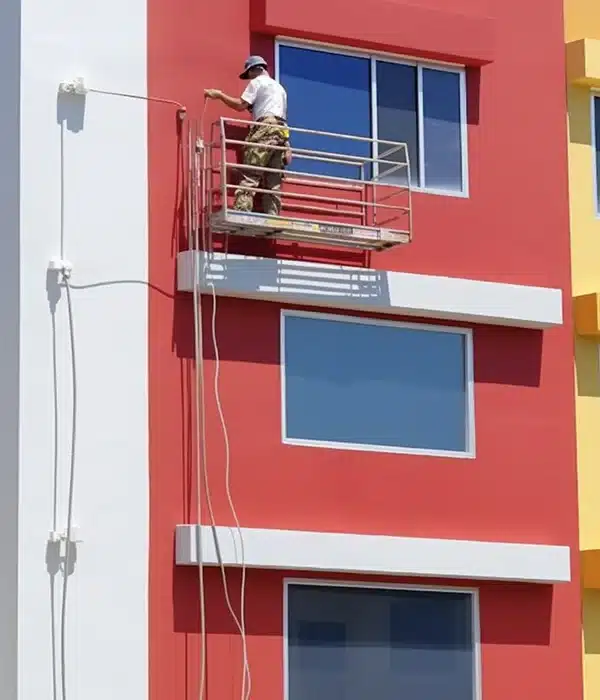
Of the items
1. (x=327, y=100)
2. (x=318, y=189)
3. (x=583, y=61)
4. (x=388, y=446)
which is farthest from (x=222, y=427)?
(x=583, y=61)

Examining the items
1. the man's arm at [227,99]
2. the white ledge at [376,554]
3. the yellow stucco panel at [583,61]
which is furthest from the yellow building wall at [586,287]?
the man's arm at [227,99]

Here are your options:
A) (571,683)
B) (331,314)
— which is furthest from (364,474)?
(571,683)

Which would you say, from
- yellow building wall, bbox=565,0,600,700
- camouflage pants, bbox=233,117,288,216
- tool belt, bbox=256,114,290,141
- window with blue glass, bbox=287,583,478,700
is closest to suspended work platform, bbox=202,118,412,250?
camouflage pants, bbox=233,117,288,216

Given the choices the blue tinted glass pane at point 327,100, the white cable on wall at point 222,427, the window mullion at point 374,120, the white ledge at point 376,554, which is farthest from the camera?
the window mullion at point 374,120

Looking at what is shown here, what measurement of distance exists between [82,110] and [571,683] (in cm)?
728

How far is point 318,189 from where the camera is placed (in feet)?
65.8

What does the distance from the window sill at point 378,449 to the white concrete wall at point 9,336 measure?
269 centimetres

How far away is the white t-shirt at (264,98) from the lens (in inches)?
759

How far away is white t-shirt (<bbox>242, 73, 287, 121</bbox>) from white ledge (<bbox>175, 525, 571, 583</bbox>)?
385cm

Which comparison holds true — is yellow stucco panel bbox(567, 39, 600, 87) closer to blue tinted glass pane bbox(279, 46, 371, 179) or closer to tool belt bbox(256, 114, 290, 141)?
blue tinted glass pane bbox(279, 46, 371, 179)

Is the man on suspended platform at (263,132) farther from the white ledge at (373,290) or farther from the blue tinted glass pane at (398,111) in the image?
the blue tinted glass pane at (398,111)

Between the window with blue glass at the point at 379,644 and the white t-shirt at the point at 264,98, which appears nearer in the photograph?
the window with blue glass at the point at 379,644

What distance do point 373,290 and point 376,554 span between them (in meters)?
2.50

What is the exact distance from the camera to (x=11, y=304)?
18.2 meters
